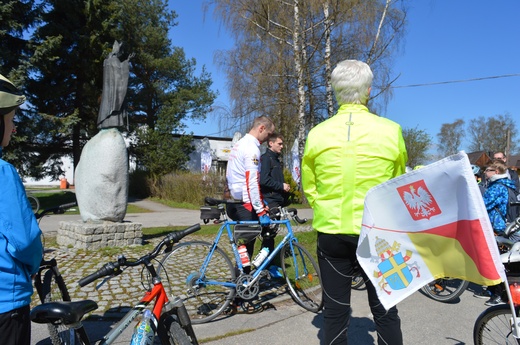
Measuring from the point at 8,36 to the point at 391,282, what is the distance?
64.5ft

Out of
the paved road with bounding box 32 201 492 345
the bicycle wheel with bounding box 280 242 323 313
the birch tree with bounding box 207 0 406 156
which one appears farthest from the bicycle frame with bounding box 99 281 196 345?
the birch tree with bounding box 207 0 406 156

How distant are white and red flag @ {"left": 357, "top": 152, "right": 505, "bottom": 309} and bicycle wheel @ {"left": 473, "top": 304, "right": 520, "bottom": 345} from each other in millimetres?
1162

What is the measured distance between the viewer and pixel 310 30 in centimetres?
1666

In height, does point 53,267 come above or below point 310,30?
below

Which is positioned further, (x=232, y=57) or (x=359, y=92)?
(x=232, y=57)

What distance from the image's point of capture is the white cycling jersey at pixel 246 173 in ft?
14.3

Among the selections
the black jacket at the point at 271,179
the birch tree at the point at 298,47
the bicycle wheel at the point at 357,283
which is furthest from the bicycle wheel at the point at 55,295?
the birch tree at the point at 298,47

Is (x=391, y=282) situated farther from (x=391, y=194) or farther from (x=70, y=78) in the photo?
(x=70, y=78)

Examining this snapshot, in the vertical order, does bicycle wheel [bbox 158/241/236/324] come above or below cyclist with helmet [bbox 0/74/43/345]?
below

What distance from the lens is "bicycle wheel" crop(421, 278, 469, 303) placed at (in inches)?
197

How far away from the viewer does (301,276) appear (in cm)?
457

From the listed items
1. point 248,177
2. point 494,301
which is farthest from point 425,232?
point 494,301

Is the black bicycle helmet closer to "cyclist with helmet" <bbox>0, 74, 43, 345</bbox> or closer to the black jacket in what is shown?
"cyclist with helmet" <bbox>0, 74, 43, 345</bbox>

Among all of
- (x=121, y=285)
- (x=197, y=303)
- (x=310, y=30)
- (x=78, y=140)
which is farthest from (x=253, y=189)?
(x=78, y=140)
